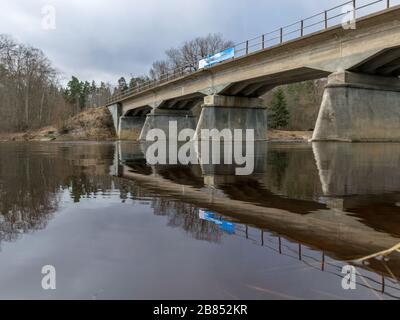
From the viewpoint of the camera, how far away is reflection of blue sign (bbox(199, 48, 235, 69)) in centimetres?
3316

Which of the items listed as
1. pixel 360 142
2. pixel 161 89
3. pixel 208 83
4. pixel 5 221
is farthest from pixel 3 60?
pixel 5 221

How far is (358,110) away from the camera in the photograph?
2200 centimetres

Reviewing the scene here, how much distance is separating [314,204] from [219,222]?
197 cm

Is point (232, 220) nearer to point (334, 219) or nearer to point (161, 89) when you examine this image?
point (334, 219)

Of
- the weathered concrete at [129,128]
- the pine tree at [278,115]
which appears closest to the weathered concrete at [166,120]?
the weathered concrete at [129,128]

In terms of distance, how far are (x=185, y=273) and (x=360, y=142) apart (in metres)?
21.0

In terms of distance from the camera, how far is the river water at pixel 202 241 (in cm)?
278

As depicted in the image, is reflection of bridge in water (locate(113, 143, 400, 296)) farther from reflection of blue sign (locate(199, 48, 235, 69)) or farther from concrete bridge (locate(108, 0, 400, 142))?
reflection of blue sign (locate(199, 48, 235, 69))

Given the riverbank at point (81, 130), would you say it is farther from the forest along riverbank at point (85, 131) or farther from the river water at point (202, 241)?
the river water at point (202, 241)

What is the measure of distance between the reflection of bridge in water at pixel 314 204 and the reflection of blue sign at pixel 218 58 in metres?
24.3

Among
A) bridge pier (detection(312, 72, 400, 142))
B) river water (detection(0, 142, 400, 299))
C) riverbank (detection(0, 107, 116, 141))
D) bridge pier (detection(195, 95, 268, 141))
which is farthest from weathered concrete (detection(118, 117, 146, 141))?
river water (detection(0, 142, 400, 299))

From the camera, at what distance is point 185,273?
3.05 meters

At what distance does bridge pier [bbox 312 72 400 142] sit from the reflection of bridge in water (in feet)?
37.6

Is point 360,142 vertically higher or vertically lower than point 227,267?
higher
